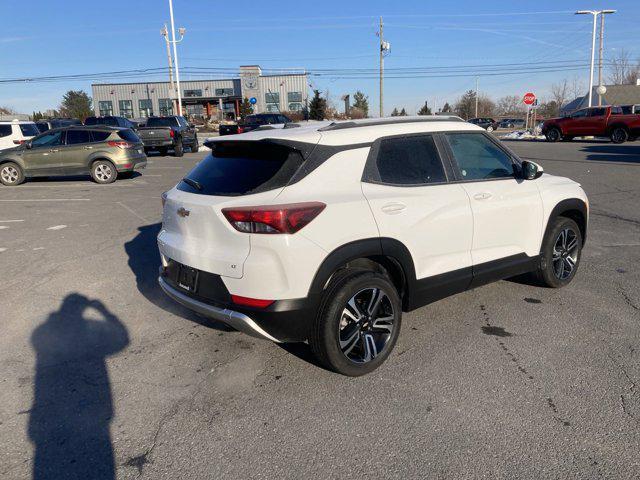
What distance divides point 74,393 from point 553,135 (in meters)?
31.8

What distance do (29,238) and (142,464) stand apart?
6.38m

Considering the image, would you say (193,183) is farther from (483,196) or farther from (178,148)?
(178,148)

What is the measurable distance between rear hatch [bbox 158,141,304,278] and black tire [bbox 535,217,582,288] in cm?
284

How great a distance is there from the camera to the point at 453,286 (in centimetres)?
415

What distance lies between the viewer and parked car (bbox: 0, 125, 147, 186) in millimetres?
14828

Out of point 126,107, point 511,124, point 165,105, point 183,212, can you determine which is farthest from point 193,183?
point 126,107

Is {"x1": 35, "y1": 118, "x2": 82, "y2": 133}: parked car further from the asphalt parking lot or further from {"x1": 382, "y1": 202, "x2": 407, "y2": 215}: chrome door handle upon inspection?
{"x1": 382, "y1": 202, "x2": 407, "y2": 215}: chrome door handle

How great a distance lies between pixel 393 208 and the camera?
367cm

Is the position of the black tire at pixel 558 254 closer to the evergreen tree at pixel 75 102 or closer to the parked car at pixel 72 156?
the parked car at pixel 72 156

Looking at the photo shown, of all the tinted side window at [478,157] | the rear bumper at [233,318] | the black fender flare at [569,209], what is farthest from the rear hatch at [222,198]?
the black fender flare at [569,209]

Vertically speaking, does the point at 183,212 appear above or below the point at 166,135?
below

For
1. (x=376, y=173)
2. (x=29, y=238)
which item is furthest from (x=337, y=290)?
(x=29, y=238)

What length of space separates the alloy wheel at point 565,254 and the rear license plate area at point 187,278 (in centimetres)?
348

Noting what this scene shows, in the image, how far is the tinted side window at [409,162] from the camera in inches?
149
